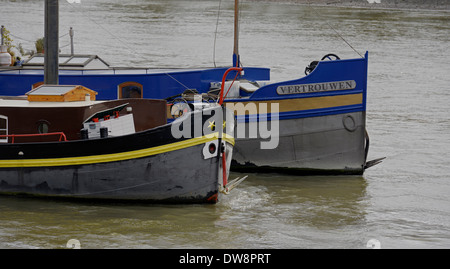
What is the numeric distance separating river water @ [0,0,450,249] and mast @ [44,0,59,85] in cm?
279

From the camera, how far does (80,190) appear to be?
14320mm

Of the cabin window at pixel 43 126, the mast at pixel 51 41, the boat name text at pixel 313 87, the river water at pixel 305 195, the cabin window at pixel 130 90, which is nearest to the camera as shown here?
the river water at pixel 305 195

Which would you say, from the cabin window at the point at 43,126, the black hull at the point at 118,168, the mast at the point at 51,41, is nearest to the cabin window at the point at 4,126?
the black hull at the point at 118,168

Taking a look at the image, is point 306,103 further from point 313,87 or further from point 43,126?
point 43,126

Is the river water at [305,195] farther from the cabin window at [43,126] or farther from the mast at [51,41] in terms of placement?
the mast at [51,41]

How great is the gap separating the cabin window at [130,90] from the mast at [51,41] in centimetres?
244

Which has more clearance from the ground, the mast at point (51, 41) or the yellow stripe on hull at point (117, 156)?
the mast at point (51, 41)

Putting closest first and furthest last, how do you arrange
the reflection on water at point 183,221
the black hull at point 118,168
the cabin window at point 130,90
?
the reflection on water at point 183,221 → the black hull at point 118,168 → the cabin window at point 130,90

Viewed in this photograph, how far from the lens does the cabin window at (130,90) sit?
18203mm

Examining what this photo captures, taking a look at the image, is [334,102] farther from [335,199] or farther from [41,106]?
[41,106]

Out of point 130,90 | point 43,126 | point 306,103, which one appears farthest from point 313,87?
point 43,126

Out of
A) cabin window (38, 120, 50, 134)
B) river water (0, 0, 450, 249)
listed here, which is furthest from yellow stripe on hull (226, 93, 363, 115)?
cabin window (38, 120, 50, 134)

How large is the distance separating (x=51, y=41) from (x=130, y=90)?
2.94m
